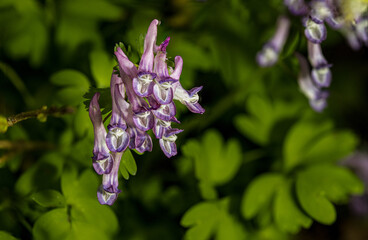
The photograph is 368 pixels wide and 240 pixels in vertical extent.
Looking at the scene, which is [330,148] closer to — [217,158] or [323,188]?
[323,188]

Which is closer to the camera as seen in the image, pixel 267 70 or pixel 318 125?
pixel 318 125

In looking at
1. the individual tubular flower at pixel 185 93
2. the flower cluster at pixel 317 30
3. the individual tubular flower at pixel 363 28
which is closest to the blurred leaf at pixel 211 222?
the individual tubular flower at pixel 185 93

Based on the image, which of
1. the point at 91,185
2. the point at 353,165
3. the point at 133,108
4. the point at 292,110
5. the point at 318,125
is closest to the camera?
the point at 133,108

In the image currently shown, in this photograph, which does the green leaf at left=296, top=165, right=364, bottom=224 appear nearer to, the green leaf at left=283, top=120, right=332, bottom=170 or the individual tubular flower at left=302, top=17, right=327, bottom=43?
the green leaf at left=283, top=120, right=332, bottom=170

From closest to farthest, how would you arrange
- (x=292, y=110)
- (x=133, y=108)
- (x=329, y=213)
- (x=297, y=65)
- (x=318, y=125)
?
1. (x=133, y=108)
2. (x=329, y=213)
3. (x=297, y=65)
4. (x=318, y=125)
5. (x=292, y=110)

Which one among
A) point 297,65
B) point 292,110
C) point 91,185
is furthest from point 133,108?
point 292,110

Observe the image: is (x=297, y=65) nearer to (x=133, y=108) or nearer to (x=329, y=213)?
(x=329, y=213)

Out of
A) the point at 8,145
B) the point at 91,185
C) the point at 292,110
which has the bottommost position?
the point at 292,110
